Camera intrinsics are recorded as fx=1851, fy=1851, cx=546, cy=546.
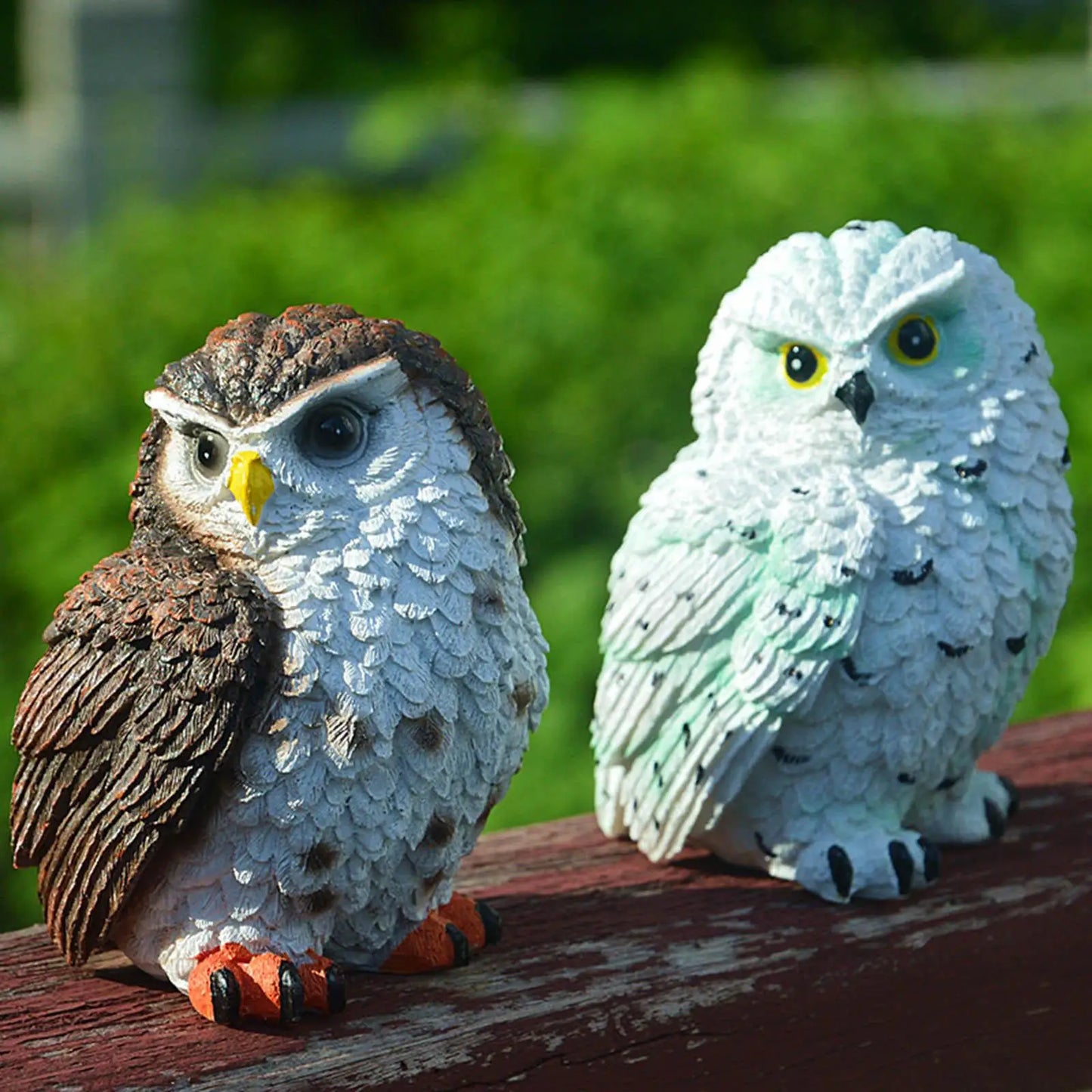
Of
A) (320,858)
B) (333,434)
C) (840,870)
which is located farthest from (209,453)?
(840,870)

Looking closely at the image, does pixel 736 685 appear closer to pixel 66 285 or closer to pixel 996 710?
pixel 996 710

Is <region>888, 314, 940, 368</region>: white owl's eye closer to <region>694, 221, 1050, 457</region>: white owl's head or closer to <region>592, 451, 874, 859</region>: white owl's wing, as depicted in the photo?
<region>694, 221, 1050, 457</region>: white owl's head

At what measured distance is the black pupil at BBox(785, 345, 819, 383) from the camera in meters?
1.99

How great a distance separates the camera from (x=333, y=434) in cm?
159

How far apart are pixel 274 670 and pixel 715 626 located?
1.84ft

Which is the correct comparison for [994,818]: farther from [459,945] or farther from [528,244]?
[528,244]

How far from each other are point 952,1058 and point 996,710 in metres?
0.37

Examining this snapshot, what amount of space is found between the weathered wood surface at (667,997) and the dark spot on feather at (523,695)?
0.26m

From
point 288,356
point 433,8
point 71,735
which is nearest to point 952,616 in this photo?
point 288,356

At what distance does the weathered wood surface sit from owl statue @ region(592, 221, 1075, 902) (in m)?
0.08

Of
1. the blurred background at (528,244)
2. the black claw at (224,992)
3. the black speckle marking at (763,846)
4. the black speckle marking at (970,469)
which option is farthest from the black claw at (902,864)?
the blurred background at (528,244)

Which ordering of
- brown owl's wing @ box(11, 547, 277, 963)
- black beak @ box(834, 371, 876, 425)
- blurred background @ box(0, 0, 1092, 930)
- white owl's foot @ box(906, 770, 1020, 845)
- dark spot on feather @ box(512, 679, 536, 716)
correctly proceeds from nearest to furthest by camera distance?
brown owl's wing @ box(11, 547, 277, 963) → dark spot on feather @ box(512, 679, 536, 716) → black beak @ box(834, 371, 876, 425) → white owl's foot @ box(906, 770, 1020, 845) → blurred background @ box(0, 0, 1092, 930)

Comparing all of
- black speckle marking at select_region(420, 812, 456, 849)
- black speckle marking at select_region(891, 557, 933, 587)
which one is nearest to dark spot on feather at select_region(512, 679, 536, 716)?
black speckle marking at select_region(420, 812, 456, 849)

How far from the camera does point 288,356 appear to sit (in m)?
1.57
